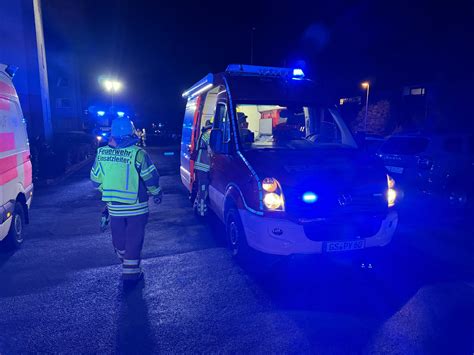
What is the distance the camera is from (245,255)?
4.61m

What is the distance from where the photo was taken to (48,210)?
770 cm

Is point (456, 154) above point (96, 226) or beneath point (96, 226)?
above

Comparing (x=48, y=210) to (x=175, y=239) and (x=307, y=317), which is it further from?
(x=307, y=317)

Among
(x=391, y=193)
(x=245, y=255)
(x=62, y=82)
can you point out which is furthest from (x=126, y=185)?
(x=62, y=82)

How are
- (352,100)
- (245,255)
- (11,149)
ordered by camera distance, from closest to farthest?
(245,255), (11,149), (352,100)

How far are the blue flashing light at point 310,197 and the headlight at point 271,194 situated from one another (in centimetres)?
29

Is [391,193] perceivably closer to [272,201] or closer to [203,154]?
[272,201]

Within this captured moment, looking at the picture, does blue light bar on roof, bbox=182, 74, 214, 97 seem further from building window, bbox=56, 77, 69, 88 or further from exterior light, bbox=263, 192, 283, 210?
building window, bbox=56, 77, 69, 88

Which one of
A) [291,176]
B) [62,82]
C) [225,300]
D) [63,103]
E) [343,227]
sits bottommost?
[225,300]

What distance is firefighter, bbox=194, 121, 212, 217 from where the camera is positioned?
20.7ft

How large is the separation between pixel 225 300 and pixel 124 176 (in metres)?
1.78

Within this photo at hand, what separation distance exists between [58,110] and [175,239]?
39.1 m

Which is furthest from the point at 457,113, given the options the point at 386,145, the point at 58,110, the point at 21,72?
the point at 58,110

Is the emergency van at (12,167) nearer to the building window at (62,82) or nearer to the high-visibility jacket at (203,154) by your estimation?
the high-visibility jacket at (203,154)
